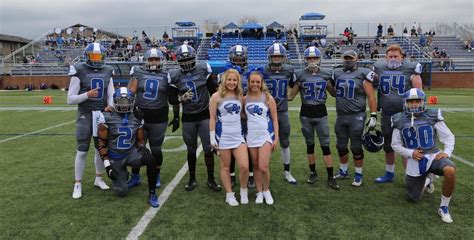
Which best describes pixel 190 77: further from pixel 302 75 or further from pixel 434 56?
pixel 434 56

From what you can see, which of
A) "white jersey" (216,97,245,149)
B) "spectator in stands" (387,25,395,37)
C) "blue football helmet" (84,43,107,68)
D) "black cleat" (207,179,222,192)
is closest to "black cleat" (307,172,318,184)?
"black cleat" (207,179,222,192)

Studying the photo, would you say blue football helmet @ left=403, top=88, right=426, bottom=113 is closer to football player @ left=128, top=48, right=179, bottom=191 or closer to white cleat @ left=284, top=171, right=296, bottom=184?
white cleat @ left=284, top=171, right=296, bottom=184

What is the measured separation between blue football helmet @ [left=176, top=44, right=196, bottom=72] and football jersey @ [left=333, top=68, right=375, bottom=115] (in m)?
1.91

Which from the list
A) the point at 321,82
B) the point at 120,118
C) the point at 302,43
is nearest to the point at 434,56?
the point at 302,43

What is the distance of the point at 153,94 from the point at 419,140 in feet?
10.5

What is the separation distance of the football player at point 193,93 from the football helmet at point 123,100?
1.79 ft

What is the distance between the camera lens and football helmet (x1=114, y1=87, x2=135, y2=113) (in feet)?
14.5

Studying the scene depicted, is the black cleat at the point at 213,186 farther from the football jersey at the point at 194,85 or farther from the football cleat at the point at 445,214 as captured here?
the football cleat at the point at 445,214

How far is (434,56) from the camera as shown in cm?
2702

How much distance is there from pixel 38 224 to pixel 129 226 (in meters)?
0.94

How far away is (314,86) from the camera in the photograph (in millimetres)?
4844

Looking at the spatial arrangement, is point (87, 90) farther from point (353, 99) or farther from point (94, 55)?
point (353, 99)

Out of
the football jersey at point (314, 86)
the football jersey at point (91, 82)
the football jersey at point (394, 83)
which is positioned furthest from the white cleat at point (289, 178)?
the football jersey at point (91, 82)

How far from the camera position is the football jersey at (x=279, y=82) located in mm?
4898
